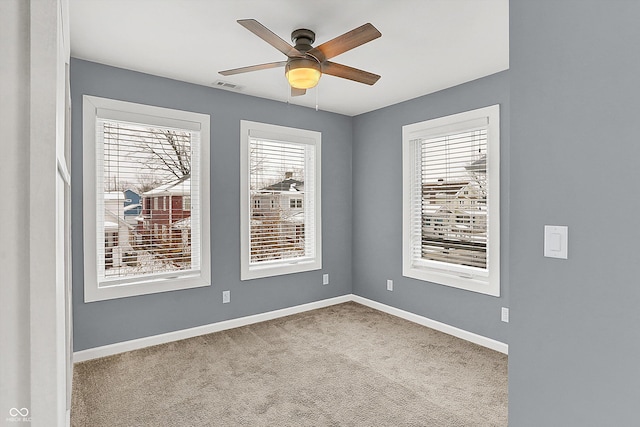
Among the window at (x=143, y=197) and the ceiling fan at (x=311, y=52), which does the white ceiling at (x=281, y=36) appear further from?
the window at (x=143, y=197)

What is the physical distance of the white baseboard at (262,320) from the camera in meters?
3.19

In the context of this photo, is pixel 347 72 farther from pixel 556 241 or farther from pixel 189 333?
pixel 189 333

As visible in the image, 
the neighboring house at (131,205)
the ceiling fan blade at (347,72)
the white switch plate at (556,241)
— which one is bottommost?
the white switch plate at (556,241)

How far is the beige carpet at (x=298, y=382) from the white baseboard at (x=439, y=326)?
0.10 meters

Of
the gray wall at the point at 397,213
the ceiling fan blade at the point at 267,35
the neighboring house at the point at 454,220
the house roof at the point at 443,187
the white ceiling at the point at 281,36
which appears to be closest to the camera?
the ceiling fan blade at the point at 267,35

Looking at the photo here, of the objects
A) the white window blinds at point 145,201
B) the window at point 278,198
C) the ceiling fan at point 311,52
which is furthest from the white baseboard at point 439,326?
the ceiling fan at point 311,52

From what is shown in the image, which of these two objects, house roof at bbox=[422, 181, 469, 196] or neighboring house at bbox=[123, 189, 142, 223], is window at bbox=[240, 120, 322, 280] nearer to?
neighboring house at bbox=[123, 189, 142, 223]

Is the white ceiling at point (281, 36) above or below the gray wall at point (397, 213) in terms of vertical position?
above

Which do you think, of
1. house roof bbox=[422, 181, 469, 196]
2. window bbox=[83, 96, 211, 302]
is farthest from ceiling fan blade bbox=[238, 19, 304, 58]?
house roof bbox=[422, 181, 469, 196]

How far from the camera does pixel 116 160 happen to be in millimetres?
3271

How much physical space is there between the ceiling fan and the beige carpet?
2199 mm

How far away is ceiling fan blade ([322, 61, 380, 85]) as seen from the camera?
2.51m
